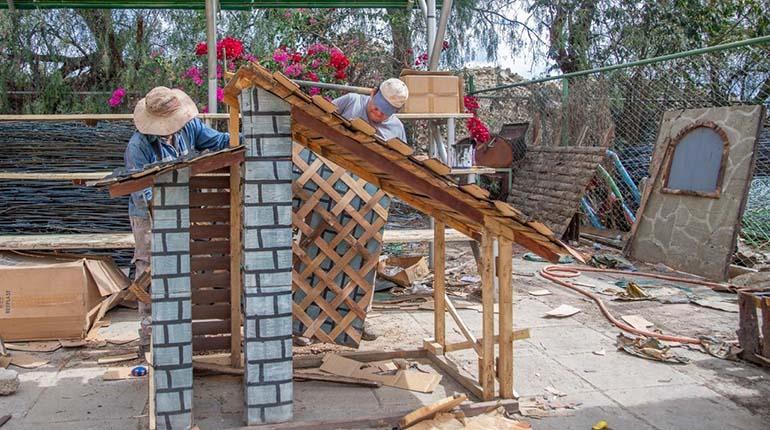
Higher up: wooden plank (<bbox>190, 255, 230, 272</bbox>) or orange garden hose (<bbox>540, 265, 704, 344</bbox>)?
wooden plank (<bbox>190, 255, 230, 272</bbox>)

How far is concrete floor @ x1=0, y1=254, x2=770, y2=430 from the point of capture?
13.0ft

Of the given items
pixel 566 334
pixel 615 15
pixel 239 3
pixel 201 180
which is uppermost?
pixel 615 15

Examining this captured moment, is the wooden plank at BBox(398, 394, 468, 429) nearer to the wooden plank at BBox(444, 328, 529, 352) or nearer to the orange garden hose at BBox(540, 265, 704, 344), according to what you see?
the wooden plank at BBox(444, 328, 529, 352)

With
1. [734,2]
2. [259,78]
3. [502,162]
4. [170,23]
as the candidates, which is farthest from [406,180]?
[734,2]

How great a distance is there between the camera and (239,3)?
27.3 feet

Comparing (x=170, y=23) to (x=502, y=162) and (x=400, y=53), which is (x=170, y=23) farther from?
(x=502, y=162)

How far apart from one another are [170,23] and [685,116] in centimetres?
867

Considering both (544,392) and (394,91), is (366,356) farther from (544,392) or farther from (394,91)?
(394,91)

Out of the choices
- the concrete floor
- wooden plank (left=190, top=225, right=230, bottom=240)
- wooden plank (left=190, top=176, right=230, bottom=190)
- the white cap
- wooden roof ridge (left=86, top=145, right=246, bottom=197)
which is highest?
the white cap

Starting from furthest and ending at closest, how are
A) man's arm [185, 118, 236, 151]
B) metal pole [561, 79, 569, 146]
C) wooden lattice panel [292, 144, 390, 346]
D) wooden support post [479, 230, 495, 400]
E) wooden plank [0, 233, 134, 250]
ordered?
1. metal pole [561, 79, 569, 146]
2. wooden plank [0, 233, 134, 250]
3. wooden lattice panel [292, 144, 390, 346]
4. man's arm [185, 118, 236, 151]
5. wooden support post [479, 230, 495, 400]

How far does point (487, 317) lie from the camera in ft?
13.6

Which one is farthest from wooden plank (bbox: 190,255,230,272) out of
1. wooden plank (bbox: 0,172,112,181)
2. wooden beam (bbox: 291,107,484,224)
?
wooden plank (bbox: 0,172,112,181)

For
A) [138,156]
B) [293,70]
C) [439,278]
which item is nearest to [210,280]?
[138,156]

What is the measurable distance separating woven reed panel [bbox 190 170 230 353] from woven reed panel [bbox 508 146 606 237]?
6.23 metres
